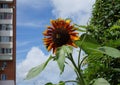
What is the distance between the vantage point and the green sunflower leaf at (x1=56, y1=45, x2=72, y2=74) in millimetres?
2346

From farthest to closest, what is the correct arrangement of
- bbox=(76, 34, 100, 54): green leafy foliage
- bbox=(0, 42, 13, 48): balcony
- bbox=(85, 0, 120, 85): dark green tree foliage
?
1. bbox=(0, 42, 13, 48): balcony
2. bbox=(85, 0, 120, 85): dark green tree foliage
3. bbox=(76, 34, 100, 54): green leafy foliage

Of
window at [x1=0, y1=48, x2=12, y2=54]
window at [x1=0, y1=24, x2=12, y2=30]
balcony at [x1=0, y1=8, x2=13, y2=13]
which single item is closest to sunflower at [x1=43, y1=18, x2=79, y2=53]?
window at [x1=0, y1=48, x2=12, y2=54]

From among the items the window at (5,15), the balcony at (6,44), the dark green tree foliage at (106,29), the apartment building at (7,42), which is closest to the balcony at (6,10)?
the apartment building at (7,42)

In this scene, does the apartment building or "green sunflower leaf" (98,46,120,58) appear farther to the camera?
the apartment building

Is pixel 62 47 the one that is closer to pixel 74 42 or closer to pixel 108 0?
pixel 74 42

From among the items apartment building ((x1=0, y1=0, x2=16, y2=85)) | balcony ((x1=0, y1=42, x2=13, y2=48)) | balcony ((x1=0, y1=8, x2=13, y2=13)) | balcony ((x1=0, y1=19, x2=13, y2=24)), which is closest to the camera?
apartment building ((x1=0, y1=0, x2=16, y2=85))

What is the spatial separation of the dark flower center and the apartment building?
138 ft

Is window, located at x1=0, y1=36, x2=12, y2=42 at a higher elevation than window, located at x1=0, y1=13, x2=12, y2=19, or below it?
below

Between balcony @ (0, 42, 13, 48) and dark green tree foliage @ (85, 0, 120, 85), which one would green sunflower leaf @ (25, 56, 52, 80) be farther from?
balcony @ (0, 42, 13, 48)

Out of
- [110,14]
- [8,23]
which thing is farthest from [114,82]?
[8,23]

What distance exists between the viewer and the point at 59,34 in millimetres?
2537

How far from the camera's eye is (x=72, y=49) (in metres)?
→ 2.45

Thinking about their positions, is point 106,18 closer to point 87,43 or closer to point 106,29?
point 106,29

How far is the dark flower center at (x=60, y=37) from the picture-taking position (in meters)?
2.53
